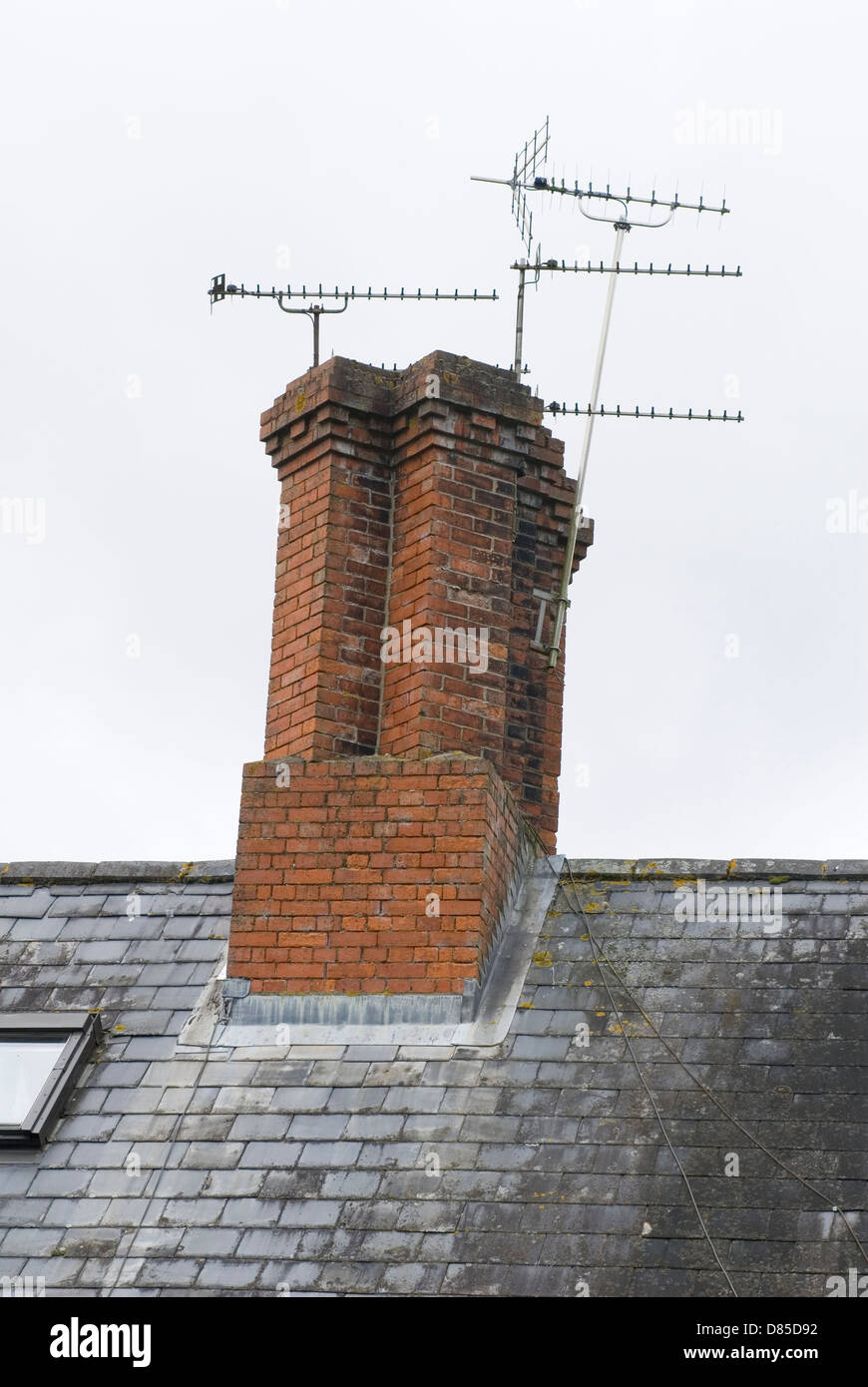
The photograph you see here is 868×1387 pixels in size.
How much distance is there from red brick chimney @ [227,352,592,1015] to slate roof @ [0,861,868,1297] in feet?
1.36

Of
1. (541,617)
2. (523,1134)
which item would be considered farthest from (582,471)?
(523,1134)

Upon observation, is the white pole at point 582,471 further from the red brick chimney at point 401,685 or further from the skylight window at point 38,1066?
the skylight window at point 38,1066

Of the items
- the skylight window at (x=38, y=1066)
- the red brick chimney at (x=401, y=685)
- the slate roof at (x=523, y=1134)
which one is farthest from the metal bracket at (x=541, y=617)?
the skylight window at (x=38, y=1066)

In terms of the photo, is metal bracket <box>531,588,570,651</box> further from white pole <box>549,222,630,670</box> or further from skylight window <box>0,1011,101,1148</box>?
skylight window <box>0,1011,101,1148</box>

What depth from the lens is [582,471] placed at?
10.8 m

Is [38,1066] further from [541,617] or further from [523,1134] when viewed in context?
[541,617]

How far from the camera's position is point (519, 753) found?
34.2 feet

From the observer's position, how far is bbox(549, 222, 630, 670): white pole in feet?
34.9

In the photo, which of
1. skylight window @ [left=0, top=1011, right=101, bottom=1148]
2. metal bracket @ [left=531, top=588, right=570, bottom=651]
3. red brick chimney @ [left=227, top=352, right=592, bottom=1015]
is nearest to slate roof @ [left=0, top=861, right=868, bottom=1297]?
skylight window @ [left=0, top=1011, right=101, bottom=1148]

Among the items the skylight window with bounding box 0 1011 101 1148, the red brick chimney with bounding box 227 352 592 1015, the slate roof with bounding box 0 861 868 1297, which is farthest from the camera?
the red brick chimney with bounding box 227 352 592 1015

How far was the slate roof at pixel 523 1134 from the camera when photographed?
7.86 m

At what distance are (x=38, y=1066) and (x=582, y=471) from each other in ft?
12.8

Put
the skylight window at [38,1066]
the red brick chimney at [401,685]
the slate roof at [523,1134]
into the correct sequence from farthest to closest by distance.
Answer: the red brick chimney at [401,685]
the skylight window at [38,1066]
the slate roof at [523,1134]

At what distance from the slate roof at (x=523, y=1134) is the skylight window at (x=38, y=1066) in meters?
0.09
